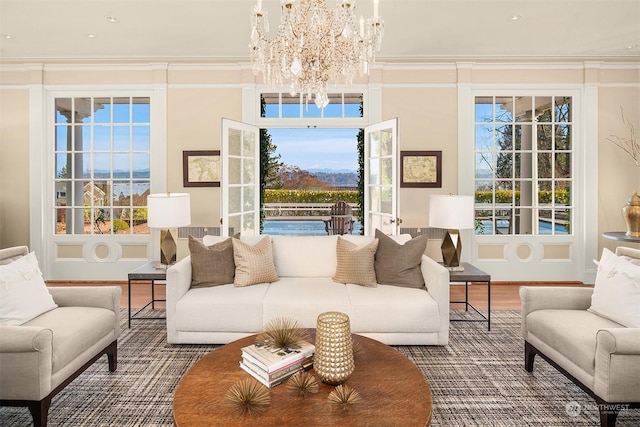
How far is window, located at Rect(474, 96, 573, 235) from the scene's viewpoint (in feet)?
17.6

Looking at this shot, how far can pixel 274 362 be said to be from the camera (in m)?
1.83

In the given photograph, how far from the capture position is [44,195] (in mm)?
5340

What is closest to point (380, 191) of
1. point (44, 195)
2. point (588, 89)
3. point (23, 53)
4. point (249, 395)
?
point (588, 89)

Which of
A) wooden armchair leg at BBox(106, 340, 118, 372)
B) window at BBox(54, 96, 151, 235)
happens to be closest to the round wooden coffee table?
wooden armchair leg at BBox(106, 340, 118, 372)

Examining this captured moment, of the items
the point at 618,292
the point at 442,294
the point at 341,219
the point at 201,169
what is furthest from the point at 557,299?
the point at 341,219

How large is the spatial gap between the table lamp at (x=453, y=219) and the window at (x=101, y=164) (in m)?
3.81

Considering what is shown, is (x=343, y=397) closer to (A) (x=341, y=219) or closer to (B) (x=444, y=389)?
(B) (x=444, y=389)

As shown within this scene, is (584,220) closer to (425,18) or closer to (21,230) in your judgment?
(425,18)

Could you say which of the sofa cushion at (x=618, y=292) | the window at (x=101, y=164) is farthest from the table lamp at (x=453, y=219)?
the window at (x=101, y=164)

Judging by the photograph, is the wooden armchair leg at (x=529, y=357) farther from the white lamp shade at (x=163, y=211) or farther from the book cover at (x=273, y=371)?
the white lamp shade at (x=163, y=211)

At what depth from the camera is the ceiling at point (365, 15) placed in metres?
3.78

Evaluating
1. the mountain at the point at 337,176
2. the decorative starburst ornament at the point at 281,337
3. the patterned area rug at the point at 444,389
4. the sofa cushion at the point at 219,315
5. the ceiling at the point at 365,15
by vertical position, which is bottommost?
the patterned area rug at the point at 444,389

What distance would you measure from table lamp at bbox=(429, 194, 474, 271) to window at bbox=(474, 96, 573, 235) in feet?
5.55

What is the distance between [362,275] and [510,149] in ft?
10.6
